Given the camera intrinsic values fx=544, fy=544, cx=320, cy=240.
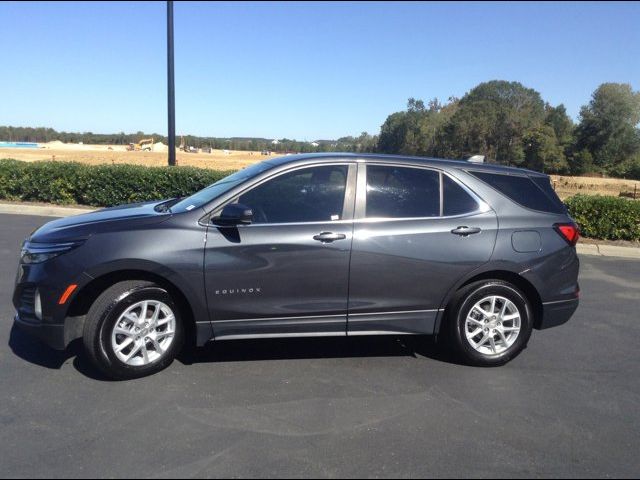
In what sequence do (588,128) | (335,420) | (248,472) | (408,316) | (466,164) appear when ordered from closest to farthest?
1. (248,472)
2. (335,420)
3. (408,316)
4. (466,164)
5. (588,128)

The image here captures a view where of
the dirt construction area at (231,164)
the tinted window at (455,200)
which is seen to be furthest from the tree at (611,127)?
the tinted window at (455,200)

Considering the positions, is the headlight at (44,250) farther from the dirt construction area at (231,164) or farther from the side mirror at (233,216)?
the dirt construction area at (231,164)

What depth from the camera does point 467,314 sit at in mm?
4457

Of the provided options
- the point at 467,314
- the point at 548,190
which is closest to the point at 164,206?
the point at 467,314

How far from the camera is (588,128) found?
5012cm

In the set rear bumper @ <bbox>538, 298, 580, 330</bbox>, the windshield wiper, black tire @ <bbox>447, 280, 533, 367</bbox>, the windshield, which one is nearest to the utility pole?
the windshield wiper

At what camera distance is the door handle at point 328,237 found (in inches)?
164

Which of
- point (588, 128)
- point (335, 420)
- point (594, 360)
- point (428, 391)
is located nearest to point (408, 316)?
point (428, 391)

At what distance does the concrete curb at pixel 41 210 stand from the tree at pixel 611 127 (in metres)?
48.2

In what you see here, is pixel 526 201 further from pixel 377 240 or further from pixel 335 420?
pixel 335 420

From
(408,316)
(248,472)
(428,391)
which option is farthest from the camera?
(408,316)

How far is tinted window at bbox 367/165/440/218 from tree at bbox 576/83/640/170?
169ft

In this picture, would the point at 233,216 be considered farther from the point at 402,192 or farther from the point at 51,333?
the point at 51,333

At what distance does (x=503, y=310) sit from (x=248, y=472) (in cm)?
256
